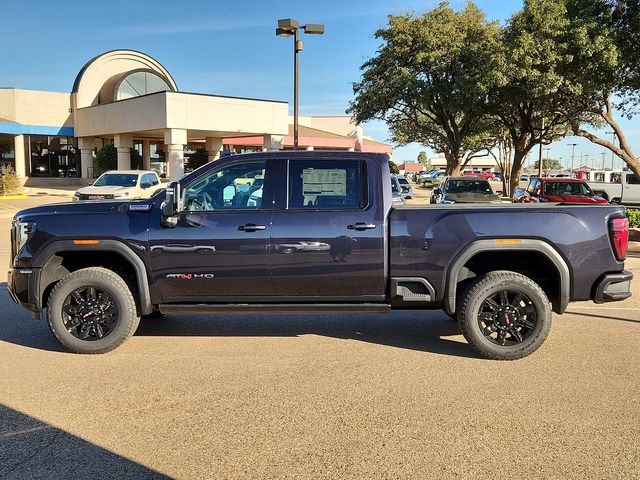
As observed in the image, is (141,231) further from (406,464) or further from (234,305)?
(406,464)

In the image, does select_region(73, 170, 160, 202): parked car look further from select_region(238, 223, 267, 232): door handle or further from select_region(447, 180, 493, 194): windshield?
select_region(238, 223, 267, 232): door handle

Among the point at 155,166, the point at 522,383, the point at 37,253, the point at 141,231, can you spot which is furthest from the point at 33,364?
the point at 155,166

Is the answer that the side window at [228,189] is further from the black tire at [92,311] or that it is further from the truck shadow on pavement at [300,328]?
the truck shadow on pavement at [300,328]

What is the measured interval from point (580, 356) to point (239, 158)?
379cm

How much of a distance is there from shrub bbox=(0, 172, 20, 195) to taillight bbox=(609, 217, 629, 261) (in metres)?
32.5

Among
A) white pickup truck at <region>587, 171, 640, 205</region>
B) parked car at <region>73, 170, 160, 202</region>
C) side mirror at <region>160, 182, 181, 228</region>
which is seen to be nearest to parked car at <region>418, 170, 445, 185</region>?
white pickup truck at <region>587, 171, 640, 205</region>

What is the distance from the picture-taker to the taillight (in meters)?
5.27

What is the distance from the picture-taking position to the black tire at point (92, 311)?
213 inches

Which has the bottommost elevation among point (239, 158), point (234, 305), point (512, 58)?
point (234, 305)

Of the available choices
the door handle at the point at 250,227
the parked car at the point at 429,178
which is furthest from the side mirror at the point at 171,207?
the parked car at the point at 429,178

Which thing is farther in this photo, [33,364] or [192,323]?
[192,323]

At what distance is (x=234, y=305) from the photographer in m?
5.44

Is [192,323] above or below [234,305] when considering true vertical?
below

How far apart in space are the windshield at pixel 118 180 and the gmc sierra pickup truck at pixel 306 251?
14.8m
